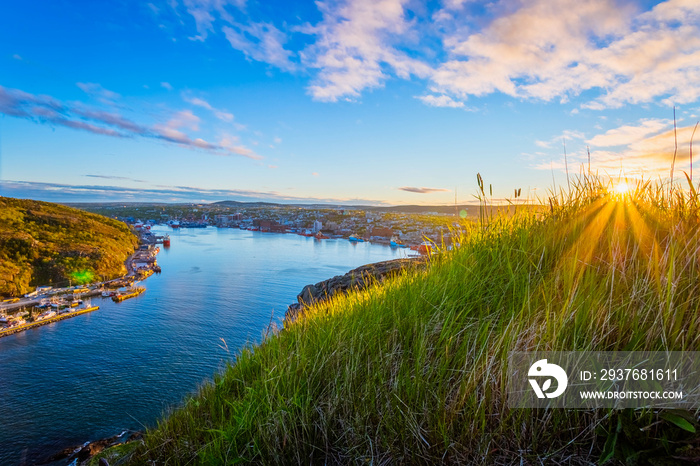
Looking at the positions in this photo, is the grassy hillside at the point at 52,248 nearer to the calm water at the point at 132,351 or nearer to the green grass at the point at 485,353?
the calm water at the point at 132,351

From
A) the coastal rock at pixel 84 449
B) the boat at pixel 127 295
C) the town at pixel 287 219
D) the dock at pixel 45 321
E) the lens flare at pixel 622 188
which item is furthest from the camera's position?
the town at pixel 287 219

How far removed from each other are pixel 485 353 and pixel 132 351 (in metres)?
49.2

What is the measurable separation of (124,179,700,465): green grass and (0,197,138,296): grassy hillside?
90430mm

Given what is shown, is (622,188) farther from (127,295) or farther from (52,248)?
(52,248)

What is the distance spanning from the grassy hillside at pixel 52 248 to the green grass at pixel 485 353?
297ft

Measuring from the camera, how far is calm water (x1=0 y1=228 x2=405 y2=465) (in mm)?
27641

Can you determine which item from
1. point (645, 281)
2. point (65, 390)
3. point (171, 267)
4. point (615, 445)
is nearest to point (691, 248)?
point (645, 281)

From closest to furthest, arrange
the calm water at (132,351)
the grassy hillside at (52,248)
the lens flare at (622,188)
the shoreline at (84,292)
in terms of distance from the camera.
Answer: the lens flare at (622,188) → the calm water at (132,351) → the shoreline at (84,292) → the grassy hillside at (52,248)

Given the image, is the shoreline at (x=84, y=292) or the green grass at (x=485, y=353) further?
the shoreline at (x=84, y=292)

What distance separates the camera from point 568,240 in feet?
10.1

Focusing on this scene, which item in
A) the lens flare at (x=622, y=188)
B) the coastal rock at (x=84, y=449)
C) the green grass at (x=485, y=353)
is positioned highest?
the lens flare at (x=622, y=188)

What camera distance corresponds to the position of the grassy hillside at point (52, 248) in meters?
72.3

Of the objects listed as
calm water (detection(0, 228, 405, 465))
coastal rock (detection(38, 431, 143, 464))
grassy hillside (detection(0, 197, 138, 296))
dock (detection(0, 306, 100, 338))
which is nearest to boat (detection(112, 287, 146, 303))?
calm water (detection(0, 228, 405, 465))

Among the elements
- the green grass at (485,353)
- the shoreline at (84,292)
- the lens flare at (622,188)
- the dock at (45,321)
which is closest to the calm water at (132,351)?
the dock at (45,321)
